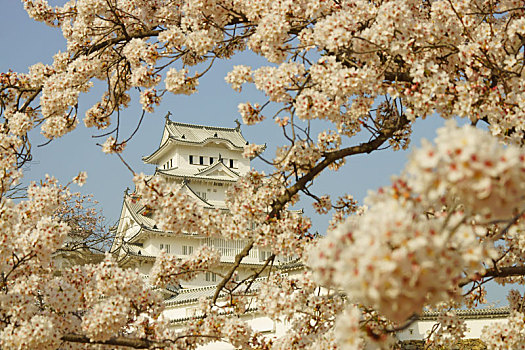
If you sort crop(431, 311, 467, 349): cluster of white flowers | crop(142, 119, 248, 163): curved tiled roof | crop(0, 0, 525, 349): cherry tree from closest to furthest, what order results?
crop(0, 0, 525, 349): cherry tree → crop(431, 311, 467, 349): cluster of white flowers → crop(142, 119, 248, 163): curved tiled roof

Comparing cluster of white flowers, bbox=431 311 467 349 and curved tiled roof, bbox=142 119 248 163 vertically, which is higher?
curved tiled roof, bbox=142 119 248 163

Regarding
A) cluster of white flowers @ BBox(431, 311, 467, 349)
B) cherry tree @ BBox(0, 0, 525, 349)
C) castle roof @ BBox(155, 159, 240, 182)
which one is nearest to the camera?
cherry tree @ BBox(0, 0, 525, 349)

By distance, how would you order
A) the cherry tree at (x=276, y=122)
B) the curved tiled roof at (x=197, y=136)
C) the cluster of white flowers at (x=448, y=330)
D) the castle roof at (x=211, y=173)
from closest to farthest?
1. the cherry tree at (x=276, y=122)
2. the cluster of white flowers at (x=448, y=330)
3. the castle roof at (x=211, y=173)
4. the curved tiled roof at (x=197, y=136)

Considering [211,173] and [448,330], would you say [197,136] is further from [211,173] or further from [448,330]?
[448,330]

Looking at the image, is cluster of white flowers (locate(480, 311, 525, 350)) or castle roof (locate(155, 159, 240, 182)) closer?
cluster of white flowers (locate(480, 311, 525, 350))

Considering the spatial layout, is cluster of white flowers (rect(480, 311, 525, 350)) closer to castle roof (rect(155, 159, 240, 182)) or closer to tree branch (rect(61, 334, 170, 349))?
tree branch (rect(61, 334, 170, 349))

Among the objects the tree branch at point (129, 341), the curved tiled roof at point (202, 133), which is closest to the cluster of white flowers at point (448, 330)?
the tree branch at point (129, 341)

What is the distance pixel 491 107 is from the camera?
4.67 metres

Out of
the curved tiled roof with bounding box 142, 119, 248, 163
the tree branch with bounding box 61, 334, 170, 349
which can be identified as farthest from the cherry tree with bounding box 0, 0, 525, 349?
the curved tiled roof with bounding box 142, 119, 248, 163

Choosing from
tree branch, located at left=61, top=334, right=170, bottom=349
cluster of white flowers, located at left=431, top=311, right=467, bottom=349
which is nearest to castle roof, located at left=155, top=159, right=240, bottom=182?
cluster of white flowers, located at left=431, top=311, right=467, bottom=349

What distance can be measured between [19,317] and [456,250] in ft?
14.7

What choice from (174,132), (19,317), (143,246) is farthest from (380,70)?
(174,132)

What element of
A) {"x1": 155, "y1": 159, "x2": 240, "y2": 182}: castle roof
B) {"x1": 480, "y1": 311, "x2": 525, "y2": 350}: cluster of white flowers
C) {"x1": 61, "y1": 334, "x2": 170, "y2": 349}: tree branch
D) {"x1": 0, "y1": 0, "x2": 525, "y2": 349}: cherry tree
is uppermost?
{"x1": 155, "y1": 159, "x2": 240, "y2": 182}: castle roof

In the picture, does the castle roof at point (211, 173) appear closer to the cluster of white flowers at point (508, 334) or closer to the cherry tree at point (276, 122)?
the cherry tree at point (276, 122)
